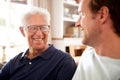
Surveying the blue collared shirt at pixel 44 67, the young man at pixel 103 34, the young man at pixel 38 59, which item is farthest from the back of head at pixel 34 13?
the young man at pixel 103 34

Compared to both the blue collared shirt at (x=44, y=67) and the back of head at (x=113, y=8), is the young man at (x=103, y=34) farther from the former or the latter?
the blue collared shirt at (x=44, y=67)

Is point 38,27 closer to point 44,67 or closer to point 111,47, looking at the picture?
point 44,67

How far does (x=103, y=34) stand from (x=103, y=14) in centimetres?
9

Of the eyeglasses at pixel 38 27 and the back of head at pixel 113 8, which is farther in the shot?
the eyeglasses at pixel 38 27

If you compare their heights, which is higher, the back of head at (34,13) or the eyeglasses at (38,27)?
the back of head at (34,13)

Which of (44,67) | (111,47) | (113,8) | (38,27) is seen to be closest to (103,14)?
(113,8)

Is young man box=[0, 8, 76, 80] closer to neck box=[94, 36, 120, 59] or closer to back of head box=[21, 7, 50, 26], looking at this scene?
back of head box=[21, 7, 50, 26]

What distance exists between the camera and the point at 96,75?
931mm

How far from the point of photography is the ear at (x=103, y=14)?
35.2 inches

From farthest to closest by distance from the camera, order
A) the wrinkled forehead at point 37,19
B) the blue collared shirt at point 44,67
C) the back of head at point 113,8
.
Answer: the wrinkled forehead at point 37,19, the blue collared shirt at point 44,67, the back of head at point 113,8

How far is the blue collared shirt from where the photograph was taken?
1440 millimetres

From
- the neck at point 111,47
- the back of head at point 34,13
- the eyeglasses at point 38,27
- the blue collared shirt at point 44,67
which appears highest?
the back of head at point 34,13

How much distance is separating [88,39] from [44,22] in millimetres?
866

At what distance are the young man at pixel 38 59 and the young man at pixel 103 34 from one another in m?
0.48
